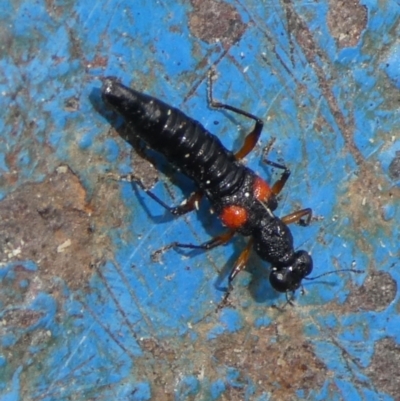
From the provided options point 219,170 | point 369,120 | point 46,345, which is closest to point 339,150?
point 369,120

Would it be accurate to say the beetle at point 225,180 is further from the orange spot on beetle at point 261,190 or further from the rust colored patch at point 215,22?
the rust colored patch at point 215,22

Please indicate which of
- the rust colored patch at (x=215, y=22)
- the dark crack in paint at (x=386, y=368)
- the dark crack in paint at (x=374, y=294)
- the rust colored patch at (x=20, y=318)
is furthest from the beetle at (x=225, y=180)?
the rust colored patch at (x=20, y=318)

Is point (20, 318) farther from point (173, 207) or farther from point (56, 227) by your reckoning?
point (173, 207)

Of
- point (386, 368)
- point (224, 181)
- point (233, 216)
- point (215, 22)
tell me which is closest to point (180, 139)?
point (224, 181)

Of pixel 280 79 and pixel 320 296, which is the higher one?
pixel 280 79

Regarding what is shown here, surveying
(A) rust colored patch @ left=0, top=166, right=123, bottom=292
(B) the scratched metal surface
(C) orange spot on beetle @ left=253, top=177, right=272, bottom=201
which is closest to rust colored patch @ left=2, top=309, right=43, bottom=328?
(B) the scratched metal surface

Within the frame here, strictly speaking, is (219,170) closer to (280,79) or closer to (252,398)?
(280,79)
